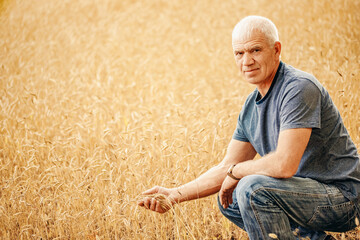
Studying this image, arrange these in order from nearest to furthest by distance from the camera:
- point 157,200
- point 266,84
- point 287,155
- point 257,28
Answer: point 287,155 < point 257,28 < point 266,84 < point 157,200

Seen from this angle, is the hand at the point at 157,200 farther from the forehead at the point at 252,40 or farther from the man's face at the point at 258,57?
the forehead at the point at 252,40

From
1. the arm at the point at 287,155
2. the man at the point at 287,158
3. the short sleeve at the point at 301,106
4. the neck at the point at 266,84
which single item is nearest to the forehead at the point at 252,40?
the man at the point at 287,158

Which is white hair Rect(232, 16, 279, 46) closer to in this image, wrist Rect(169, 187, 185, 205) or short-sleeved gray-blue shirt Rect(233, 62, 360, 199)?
short-sleeved gray-blue shirt Rect(233, 62, 360, 199)

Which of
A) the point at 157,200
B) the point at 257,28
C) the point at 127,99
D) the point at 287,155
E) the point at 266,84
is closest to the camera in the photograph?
the point at 287,155

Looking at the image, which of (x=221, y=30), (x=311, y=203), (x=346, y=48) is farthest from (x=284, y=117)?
(x=221, y=30)

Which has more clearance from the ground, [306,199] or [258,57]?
[258,57]

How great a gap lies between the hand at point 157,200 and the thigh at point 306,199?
576 mm

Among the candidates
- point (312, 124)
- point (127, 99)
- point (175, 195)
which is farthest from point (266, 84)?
point (127, 99)

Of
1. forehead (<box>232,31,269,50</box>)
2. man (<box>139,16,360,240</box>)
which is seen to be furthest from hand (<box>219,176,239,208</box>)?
forehead (<box>232,31,269,50</box>)

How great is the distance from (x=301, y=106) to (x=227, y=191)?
2.24 feet

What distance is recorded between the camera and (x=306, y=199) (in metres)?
1.95

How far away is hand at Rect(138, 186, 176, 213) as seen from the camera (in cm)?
235

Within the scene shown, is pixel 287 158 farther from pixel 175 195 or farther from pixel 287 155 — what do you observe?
pixel 175 195

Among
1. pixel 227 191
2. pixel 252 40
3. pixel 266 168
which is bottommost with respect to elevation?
pixel 227 191
